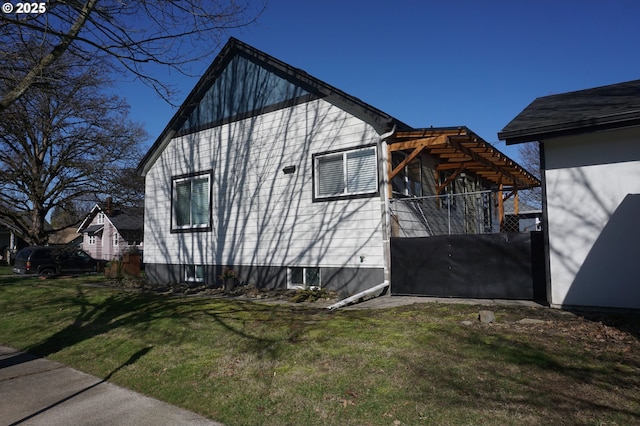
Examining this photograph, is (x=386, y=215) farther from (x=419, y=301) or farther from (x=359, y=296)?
(x=419, y=301)

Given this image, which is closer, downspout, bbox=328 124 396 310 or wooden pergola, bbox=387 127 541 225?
wooden pergola, bbox=387 127 541 225

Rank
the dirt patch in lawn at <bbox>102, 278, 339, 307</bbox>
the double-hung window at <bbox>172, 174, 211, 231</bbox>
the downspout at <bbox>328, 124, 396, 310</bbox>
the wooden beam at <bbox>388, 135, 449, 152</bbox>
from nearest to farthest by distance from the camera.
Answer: the wooden beam at <bbox>388, 135, 449, 152</bbox>
the downspout at <bbox>328, 124, 396, 310</bbox>
the dirt patch in lawn at <bbox>102, 278, 339, 307</bbox>
the double-hung window at <bbox>172, 174, 211, 231</bbox>

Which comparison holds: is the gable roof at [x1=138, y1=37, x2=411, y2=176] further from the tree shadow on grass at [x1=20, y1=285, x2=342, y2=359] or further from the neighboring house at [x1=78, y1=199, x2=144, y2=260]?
the neighboring house at [x1=78, y1=199, x2=144, y2=260]

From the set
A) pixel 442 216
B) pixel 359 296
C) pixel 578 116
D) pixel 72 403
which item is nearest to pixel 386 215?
pixel 359 296

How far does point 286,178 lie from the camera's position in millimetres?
12148

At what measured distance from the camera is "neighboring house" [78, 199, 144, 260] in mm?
40844

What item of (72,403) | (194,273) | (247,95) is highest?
(247,95)

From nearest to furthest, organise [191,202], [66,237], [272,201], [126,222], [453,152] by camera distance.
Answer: [453,152], [272,201], [191,202], [126,222], [66,237]

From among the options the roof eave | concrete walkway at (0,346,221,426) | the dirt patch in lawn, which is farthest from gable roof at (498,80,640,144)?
concrete walkway at (0,346,221,426)

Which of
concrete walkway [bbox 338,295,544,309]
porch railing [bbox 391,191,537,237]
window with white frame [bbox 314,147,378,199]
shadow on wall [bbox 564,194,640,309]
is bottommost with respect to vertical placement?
concrete walkway [bbox 338,295,544,309]

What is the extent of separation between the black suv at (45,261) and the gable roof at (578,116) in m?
21.7

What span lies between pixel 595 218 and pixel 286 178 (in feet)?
24.1

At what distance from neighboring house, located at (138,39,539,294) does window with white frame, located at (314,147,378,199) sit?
0.09 feet

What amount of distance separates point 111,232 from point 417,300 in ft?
137
